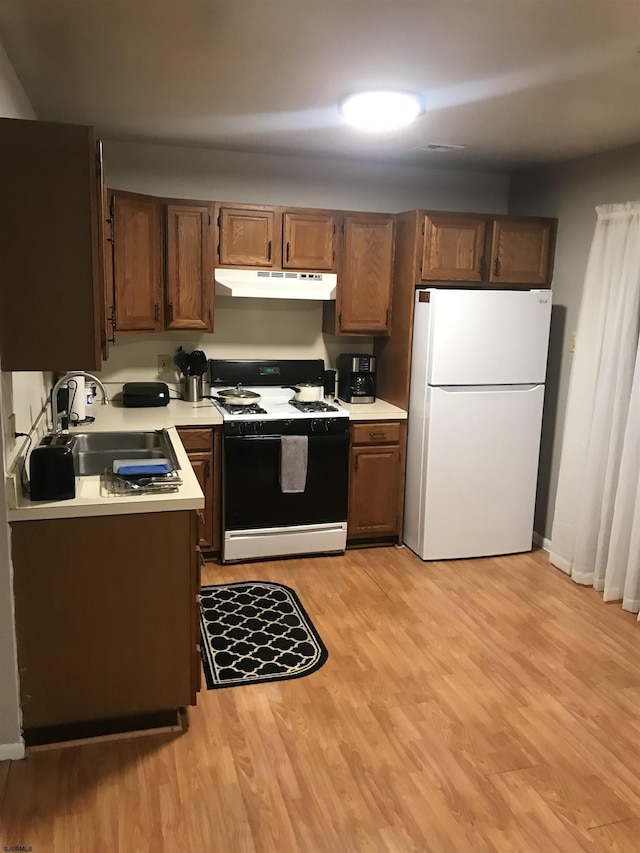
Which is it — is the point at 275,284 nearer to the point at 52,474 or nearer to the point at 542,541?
the point at 52,474

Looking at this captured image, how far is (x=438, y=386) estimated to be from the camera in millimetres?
3947

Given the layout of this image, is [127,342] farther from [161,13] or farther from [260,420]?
[161,13]

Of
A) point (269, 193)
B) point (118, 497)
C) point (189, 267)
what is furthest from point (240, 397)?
point (118, 497)

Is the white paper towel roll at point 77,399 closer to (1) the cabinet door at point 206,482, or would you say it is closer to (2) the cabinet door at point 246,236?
(1) the cabinet door at point 206,482

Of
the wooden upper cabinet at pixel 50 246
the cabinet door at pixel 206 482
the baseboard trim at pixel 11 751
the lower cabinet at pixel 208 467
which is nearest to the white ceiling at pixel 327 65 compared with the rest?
the wooden upper cabinet at pixel 50 246

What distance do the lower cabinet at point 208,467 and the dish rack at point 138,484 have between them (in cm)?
120

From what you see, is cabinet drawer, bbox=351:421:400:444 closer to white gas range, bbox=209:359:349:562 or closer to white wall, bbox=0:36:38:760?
white gas range, bbox=209:359:349:562

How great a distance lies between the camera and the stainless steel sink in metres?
3.11

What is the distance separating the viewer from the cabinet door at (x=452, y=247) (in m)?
4.00

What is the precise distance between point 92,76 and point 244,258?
149 cm

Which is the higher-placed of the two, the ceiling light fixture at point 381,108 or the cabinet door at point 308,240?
the ceiling light fixture at point 381,108

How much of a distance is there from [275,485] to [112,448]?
3.35ft

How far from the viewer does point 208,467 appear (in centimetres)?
385

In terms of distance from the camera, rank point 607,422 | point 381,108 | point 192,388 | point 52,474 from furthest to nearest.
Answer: point 192,388 < point 607,422 < point 381,108 < point 52,474
